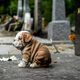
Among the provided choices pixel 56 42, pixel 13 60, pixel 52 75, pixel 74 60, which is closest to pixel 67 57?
pixel 74 60

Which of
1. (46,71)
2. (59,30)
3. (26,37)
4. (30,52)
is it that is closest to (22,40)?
(26,37)

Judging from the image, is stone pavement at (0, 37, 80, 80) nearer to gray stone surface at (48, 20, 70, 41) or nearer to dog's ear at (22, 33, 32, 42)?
dog's ear at (22, 33, 32, 42)

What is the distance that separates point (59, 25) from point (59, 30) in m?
0.20

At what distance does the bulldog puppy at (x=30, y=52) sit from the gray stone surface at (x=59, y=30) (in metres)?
7.44

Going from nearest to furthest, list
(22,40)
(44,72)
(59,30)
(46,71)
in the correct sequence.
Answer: (44,72) → (46,71) → (22,40) → (59,30)

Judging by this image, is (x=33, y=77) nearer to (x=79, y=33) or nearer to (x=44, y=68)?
(x=44, y=68)

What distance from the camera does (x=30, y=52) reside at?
861 centimetres

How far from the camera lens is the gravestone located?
635 inches

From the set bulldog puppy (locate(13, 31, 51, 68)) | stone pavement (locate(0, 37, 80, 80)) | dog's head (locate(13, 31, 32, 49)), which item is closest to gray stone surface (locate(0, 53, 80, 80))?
stone pavement (locate(0, 37, 80, 80))

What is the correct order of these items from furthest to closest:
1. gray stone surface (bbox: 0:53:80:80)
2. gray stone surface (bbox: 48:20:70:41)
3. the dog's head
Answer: gray stone surface (bbox: 48:20:70:41)
the dog's head
gray stone surface (bbox: 0:53:80:80)

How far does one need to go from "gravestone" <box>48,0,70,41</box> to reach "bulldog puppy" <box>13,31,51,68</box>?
7.44 m

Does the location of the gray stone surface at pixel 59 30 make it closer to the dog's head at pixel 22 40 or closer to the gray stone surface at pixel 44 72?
the gray stone surface at pixel 44 72

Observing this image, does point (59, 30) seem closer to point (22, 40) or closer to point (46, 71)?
point (22, 40)

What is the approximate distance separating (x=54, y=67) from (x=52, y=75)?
1017 millimetres
